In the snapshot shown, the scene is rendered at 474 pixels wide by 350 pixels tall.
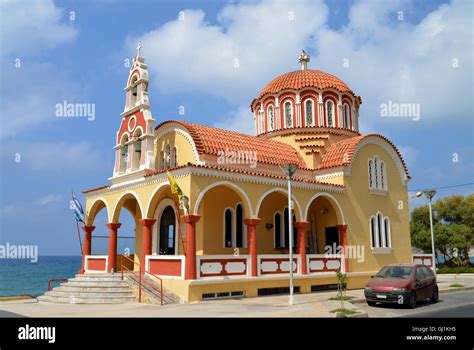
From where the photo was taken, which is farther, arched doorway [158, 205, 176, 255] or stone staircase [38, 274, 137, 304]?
arched doorway [158, 205, 176, 255]

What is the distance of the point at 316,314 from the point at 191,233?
5545 mm

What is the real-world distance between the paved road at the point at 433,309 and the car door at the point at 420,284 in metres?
0.39

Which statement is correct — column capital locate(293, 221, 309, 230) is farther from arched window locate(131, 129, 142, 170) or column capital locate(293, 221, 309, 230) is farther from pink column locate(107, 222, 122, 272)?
pink column locate(107, 222, 122, 272)

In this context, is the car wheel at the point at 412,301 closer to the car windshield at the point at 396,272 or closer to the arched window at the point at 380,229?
the car windshield at the point at 396,272

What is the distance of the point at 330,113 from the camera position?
2702 cm

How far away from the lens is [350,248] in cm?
2227

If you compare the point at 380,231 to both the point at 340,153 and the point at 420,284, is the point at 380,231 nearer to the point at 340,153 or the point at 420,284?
the point at 340,153

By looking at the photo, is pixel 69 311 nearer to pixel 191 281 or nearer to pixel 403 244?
→ pixel 191 281

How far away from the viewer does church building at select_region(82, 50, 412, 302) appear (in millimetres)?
17625
